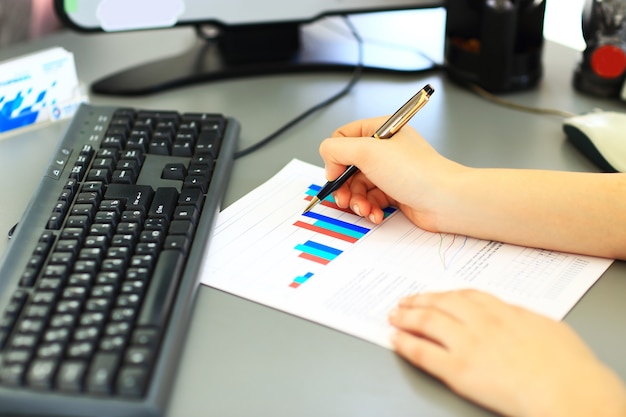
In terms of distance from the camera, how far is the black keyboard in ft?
1.48

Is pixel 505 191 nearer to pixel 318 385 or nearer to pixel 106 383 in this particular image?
pixel 318 385

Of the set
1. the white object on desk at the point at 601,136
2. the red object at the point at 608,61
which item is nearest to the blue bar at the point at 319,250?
the white object on desk at the point at 601,136

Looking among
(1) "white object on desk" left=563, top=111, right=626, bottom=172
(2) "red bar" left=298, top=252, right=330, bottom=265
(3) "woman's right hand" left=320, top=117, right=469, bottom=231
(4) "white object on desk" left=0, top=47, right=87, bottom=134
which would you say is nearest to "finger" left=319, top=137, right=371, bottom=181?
(3) "woman's right hand" left=320, top=117, right=469, bottom=231

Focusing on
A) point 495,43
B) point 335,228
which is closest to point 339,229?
point 335,228

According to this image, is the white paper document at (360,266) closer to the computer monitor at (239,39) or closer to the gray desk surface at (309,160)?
the gray desk surface at (309,160)

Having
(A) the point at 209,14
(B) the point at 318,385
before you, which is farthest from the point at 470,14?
(B) the point at 318,385

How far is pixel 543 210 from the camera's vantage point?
0.63m

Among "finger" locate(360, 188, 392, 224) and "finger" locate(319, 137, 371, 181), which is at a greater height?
"finger" locate(319, 137, 371, 181)

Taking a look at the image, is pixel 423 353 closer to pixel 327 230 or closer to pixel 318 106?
pixel 327 230

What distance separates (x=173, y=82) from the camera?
3.08ft

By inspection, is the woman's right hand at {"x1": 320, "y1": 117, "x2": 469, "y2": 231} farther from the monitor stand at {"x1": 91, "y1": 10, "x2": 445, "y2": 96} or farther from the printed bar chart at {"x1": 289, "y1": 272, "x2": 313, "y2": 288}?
the monitor stand at {"x1": 91, "y1": 10, "x2": 445, "y2": 96}

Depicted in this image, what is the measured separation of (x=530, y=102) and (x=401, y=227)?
337mm

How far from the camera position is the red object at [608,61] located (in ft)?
2.78

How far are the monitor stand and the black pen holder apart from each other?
0.19ft
